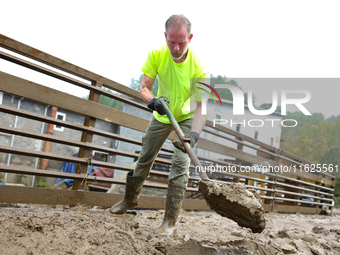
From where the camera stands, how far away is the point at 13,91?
2.80 metres

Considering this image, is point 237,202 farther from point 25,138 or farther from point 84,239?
point 25,138

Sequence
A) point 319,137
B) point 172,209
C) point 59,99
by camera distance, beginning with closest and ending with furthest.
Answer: point 172,209 < point 59,99 < point 319,137

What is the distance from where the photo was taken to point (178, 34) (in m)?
2.60

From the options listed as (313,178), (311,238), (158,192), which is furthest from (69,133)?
(311,238)

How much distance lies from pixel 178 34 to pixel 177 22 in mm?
112

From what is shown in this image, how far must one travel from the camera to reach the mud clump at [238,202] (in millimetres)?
1923

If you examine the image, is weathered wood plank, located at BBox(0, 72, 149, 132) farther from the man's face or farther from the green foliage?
the green foliage

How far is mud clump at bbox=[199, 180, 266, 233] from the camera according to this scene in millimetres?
1923

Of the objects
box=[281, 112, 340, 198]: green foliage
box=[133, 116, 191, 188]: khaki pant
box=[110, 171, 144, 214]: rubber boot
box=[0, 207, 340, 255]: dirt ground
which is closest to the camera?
box=[0, 207, 340, 255]: dirt ground

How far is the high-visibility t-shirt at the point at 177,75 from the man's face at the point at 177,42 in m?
0.15

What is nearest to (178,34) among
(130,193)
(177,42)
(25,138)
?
(177,42)

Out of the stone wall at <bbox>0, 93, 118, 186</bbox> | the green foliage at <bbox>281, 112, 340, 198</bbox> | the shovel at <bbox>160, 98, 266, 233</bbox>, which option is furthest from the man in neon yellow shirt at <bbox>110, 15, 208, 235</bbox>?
the stone wall at <bbox>0, 93, 118, 186</bbox>

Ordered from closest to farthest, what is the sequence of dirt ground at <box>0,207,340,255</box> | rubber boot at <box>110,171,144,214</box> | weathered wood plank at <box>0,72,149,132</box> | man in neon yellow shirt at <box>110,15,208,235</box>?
dirt ground at <box>0,207,340,255</box> → man in neon yellow shirt at <box>110,15,208,235</box> → weathered wood plank at <box>0,72,149,132</box> → rubber boot at <box>110,171,144,214</box>

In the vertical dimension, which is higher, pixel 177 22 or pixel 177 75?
pixel 177 22
